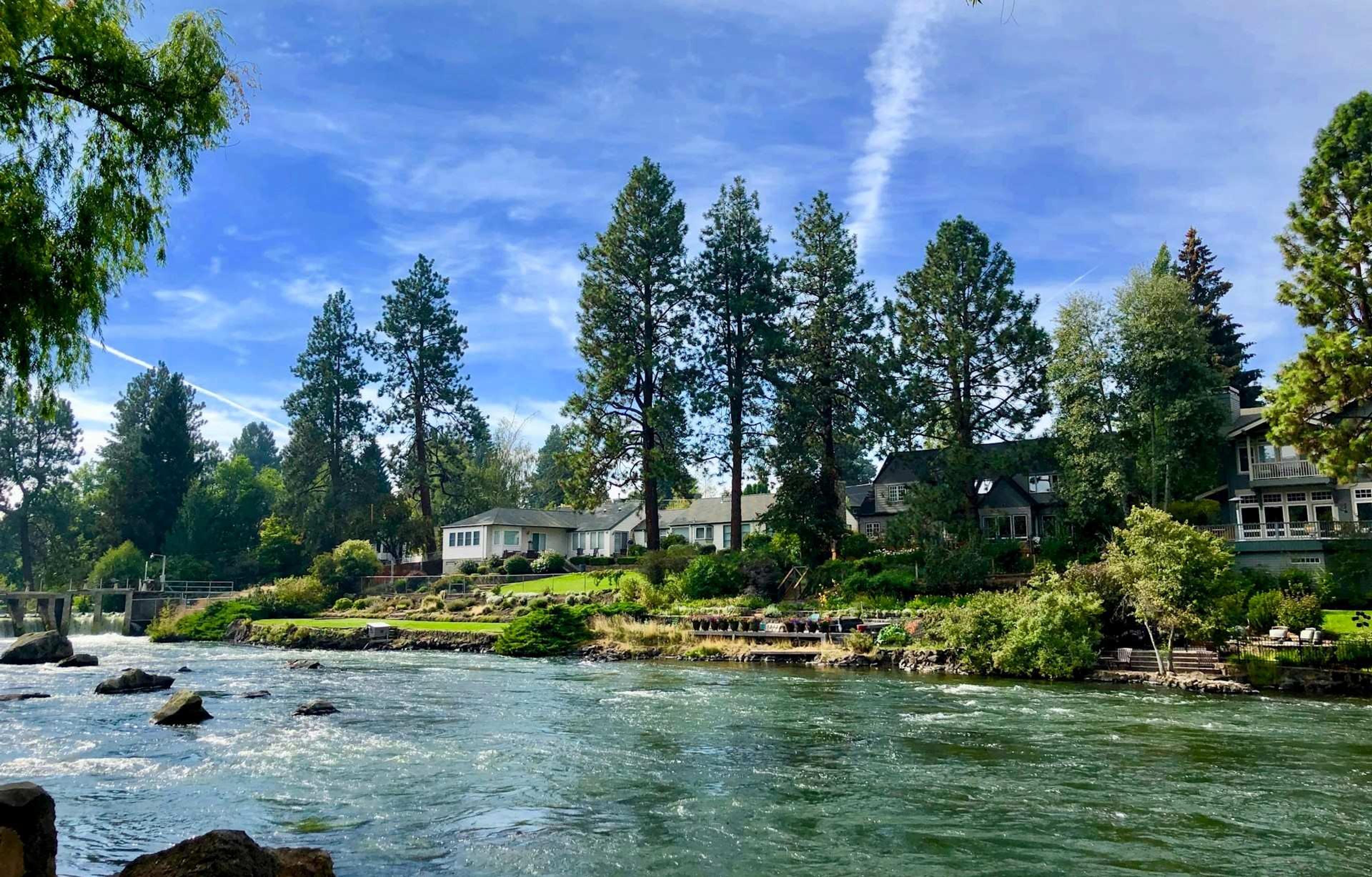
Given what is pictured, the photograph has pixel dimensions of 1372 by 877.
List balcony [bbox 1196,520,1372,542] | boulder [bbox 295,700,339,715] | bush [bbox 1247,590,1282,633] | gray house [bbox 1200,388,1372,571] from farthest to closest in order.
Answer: gray house [bbox 1200,388,1372,571]
balcony [bbox 1196,520,1372,542]
bush [bbox 1247,590,1282,633]
boulder [bbox 295,700,339,715]

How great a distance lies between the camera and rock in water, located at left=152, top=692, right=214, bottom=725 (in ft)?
61.8

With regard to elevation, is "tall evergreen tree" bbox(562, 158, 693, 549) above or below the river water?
above

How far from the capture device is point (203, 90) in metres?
10.4

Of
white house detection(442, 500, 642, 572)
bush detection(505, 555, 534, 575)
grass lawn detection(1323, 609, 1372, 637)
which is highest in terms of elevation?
white house detection(442, 500, 642, 572)

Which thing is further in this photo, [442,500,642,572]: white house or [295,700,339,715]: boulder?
[442,500,642,572]: white house

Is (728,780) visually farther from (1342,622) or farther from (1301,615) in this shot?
(1342,622)

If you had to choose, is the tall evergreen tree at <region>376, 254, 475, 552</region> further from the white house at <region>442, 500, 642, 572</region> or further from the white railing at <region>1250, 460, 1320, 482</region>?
the white railing at <region>1250, 460, 1320, 482</region>

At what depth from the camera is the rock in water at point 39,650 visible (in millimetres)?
34594

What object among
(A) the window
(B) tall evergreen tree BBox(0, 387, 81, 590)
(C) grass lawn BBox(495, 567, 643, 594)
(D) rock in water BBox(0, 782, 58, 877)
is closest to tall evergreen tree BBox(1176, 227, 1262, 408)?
(A) the window

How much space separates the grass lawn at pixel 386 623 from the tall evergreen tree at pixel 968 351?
23.8 metres

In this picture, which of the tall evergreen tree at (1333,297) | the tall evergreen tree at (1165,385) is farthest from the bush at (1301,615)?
the tall evergreen tree at (1165,385)

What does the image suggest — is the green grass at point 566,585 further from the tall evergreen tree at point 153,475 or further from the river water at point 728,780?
the tall evergreen tree at point 153,475

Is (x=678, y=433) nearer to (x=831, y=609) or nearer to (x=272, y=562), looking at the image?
(x=831, y=609)

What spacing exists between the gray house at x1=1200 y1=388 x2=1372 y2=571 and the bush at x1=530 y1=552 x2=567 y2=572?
38.6m
